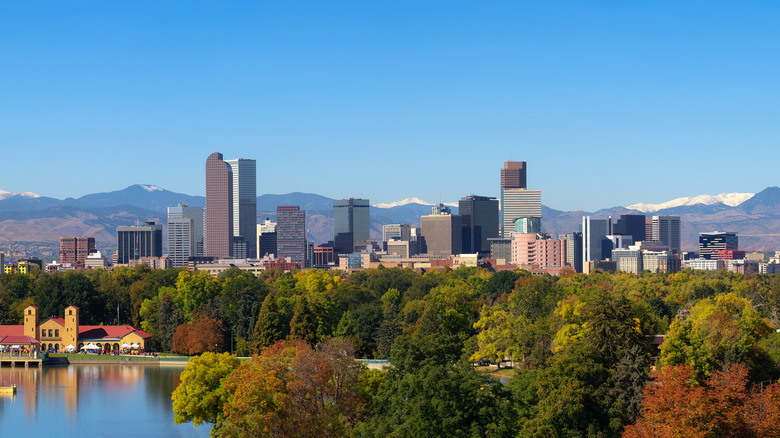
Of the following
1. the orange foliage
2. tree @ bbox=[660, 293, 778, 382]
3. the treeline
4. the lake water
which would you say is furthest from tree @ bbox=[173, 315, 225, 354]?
the orange foliage

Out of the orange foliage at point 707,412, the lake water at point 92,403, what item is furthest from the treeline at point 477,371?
the lake water at point 92,403

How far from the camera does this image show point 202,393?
53094 mm

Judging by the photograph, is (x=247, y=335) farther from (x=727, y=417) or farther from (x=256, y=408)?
(x=727, y=417)

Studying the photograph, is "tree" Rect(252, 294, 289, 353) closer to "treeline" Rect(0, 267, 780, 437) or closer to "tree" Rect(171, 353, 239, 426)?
"treeline" Rect(0, 267, 780, 437)

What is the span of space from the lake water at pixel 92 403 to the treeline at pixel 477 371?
7.21 metres

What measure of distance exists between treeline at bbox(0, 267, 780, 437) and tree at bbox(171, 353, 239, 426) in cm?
13

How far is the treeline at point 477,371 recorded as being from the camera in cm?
4112

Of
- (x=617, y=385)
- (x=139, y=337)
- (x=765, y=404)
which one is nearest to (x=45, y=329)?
(x=139, y=337)

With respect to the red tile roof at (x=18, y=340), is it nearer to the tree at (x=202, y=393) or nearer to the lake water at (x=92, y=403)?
the lake water at (x=92, y=403)

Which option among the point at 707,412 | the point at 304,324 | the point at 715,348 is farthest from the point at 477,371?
the point at 304,324

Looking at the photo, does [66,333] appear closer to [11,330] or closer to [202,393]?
[11,330]

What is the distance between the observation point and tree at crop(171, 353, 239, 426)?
52.7m

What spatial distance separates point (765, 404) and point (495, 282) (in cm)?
10254

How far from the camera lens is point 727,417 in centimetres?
3766
